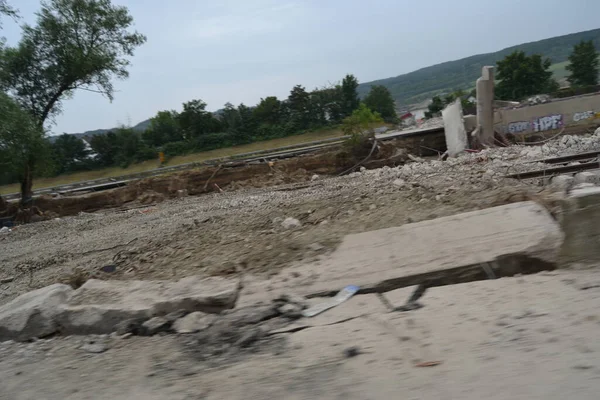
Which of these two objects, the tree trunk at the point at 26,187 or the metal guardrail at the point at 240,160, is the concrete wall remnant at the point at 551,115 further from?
the tree trunk at the point at 26,187

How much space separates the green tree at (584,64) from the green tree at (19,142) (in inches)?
2236

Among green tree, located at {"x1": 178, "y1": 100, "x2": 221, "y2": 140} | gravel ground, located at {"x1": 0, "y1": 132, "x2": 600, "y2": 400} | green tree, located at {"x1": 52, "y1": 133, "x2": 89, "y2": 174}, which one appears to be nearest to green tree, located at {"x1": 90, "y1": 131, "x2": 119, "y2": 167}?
green tree, located at {"x1": 52, "y1": 133, "x2": 89, "y2": 174}

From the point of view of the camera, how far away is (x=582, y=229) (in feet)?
11.9

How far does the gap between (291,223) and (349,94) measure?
1861 inches

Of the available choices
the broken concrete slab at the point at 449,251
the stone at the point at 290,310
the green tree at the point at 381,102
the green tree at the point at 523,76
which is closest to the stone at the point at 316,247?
the broken concrete slab at the point at 449,251

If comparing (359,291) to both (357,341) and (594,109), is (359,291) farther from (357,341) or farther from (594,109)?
(594,109)

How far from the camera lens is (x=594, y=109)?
20.9 m

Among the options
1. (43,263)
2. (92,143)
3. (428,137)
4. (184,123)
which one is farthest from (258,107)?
(43,263)

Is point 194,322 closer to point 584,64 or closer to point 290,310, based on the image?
point 290,310

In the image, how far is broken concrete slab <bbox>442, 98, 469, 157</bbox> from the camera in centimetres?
1486

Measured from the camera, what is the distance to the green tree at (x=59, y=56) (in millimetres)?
14875

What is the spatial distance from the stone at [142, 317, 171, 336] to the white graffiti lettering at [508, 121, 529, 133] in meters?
18.1

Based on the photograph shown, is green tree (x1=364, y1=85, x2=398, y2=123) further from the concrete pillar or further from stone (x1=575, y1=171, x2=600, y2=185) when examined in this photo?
stone (x1=575, y1=171, x2=600, y2=185)

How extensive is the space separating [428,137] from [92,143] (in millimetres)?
41561
